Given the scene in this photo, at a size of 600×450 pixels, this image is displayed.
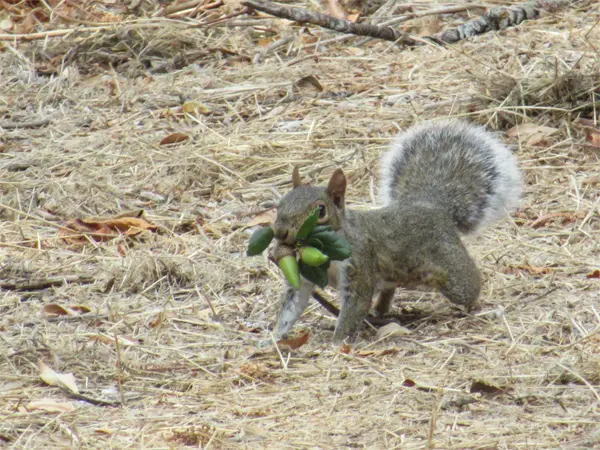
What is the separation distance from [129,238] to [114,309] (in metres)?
0.79

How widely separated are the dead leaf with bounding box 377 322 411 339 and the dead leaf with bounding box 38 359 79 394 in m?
1.02

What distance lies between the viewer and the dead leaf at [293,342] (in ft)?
11.2

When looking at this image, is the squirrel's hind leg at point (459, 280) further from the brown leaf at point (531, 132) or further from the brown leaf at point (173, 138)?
the brown leaf at point (173, 138)

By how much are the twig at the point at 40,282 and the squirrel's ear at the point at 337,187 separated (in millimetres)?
1135

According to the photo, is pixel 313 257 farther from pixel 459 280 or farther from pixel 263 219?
pixel 263 219

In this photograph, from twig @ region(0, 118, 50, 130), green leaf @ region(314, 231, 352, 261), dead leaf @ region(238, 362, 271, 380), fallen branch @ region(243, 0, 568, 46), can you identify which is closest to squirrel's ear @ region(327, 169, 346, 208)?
green leaf @ region(314, 231, 352, 261)

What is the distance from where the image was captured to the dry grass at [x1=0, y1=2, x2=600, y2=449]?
9.22 feet

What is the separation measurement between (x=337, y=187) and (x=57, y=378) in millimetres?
1076

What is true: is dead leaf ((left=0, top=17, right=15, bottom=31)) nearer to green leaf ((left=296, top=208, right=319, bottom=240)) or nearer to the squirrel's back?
the squirrel's back

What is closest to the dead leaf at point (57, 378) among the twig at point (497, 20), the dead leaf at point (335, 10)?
the twig at point (497, 20)

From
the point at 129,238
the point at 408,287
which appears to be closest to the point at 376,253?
the point at 408,287

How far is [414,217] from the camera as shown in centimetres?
378

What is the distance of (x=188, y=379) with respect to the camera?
313 centimetres

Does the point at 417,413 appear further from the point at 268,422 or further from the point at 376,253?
the point at 376,253
